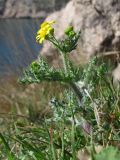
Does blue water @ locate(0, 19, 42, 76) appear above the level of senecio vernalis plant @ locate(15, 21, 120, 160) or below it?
above

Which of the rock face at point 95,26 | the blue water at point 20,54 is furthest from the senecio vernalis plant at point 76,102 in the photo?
the blue water at point 20,54

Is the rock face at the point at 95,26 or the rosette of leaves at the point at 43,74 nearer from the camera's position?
the rosette of leaves at the point at 43,74

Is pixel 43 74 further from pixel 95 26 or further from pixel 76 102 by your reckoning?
pixel 95 26

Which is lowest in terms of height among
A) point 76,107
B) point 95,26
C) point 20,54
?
point 76,107

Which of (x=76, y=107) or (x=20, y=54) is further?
(x=20, y=54)

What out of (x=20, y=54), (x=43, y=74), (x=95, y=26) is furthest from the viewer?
(x=20, y=54)

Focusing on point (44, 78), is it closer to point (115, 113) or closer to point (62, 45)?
point (62, 45)

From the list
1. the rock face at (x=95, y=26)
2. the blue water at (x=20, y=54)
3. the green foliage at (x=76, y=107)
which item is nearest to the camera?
the green foliage at (x=76, y=107)

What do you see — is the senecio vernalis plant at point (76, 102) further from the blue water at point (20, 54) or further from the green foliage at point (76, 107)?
the blue water at point (20, 54)

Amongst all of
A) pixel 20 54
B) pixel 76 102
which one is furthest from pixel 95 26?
pixel 76 102

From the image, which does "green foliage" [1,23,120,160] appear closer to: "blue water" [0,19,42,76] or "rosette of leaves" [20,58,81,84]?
"rosette of leaves" [20,58,81,84]

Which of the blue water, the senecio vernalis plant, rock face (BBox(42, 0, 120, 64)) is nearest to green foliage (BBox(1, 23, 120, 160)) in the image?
the senecio vernalis plant
